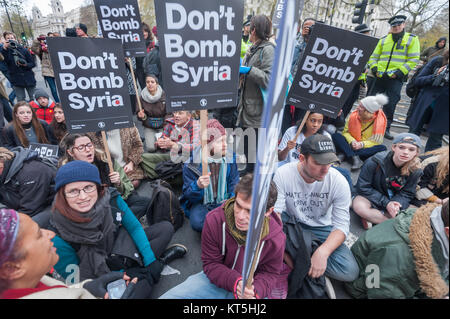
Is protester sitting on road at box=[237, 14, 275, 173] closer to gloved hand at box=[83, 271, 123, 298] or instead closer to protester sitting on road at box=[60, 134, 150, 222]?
protester sitting on road at box=[60, 134, 150, 222]

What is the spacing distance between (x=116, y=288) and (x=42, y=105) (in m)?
4.24

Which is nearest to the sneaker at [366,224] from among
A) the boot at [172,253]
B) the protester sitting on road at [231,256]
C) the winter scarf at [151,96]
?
the protester sitting on road at [231,256]

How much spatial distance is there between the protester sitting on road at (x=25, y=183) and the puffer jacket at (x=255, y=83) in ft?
8.40

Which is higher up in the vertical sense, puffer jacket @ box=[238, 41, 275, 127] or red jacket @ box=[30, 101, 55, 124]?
puffer jacket @ box=[238, 41, 275, 127]

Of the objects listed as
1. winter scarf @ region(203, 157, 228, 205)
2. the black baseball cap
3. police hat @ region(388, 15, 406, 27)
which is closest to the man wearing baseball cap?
the black baseball cap

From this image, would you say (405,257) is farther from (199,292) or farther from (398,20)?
(398,20)

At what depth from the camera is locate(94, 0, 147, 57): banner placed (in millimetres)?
3582

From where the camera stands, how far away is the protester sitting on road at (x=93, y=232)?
5.83ft

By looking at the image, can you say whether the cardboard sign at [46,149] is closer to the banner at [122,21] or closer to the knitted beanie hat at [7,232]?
the banner at [122,21]

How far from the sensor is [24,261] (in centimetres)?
108

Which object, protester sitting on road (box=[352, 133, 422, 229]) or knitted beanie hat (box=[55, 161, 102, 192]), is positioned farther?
protester sitting on road (box=[352, 133, 422, 229])

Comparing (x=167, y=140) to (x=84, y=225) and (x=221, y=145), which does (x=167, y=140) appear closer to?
(x=221, y=145)

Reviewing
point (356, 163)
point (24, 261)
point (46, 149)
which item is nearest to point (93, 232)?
point (24, 261)

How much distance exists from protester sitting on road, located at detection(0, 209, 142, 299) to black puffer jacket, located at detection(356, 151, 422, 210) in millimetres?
2997
